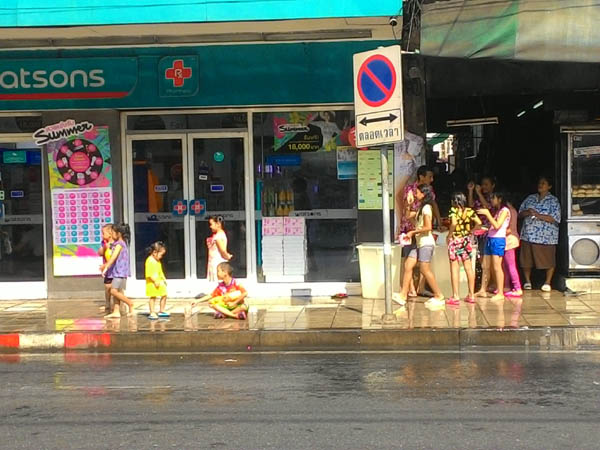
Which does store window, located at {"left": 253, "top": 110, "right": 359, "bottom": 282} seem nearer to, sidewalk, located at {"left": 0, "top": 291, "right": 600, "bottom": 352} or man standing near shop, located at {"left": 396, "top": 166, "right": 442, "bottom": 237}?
man standing near shop, located at {"left": 396, "top": 166, "right": 442, "bottom": 237}

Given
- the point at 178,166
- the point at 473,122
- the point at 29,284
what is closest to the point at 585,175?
the point at 473,122

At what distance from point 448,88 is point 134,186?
5.10 m

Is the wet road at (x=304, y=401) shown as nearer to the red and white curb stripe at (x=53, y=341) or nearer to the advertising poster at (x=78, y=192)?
the red and white curb stripe at (x=53, y=341)

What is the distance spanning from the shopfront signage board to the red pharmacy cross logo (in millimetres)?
3219

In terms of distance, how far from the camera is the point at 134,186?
Result: 38.1 feet

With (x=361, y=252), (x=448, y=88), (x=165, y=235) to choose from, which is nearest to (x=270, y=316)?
(x=361, y=252)

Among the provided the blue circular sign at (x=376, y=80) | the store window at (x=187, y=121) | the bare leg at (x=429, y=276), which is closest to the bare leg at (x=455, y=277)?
the bare leg at (x=429, y=276)

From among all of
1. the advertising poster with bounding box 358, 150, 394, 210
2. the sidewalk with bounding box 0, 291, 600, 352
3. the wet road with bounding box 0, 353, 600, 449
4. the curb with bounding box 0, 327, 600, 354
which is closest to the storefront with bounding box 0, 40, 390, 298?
the advertising poster with bounding box 358, 150, 394, 210

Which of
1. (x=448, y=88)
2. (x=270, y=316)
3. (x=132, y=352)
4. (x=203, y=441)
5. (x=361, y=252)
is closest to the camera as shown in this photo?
(x=203, y=441)

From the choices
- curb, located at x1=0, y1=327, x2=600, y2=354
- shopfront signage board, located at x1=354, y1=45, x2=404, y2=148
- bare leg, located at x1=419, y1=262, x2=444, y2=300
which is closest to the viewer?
curb, located at x1=0, y1=327, x2=600, y2=354

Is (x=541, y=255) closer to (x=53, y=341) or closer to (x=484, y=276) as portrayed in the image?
(x=484, y=276)

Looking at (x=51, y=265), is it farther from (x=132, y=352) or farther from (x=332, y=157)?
(x=332, y=157)

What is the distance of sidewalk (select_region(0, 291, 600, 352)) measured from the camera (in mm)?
8344

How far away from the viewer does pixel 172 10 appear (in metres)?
9.73
